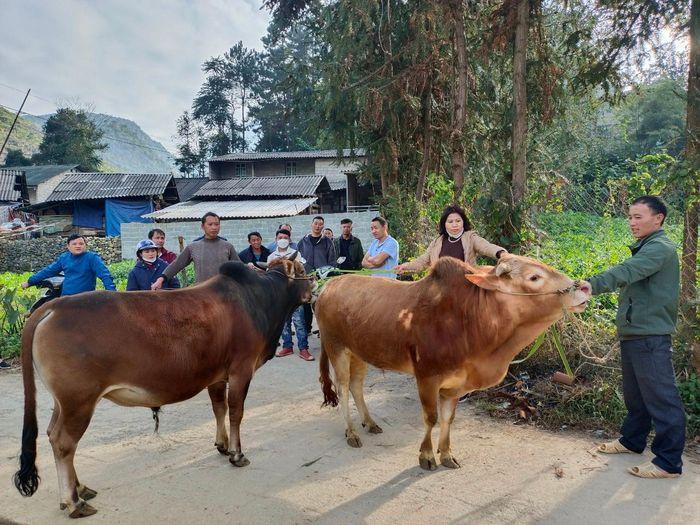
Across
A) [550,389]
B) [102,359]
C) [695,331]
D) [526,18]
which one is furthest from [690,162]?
[102,359]

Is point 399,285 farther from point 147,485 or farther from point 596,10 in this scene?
point 596,10

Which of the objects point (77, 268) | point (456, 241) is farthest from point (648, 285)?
point (77, 268)

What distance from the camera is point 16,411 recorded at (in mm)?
5414

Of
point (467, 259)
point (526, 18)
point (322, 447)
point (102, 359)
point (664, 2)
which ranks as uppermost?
point (526, 18)

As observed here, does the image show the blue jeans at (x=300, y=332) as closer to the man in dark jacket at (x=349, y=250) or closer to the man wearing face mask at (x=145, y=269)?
the man in dark jacket at (x=349, y=250)

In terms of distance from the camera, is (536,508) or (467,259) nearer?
(536,508)

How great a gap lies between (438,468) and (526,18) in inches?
237

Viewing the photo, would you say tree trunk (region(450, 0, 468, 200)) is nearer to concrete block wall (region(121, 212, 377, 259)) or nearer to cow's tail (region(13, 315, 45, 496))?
cow's tail (region(13, 315, 45, 496))

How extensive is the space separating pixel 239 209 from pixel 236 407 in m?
20.5

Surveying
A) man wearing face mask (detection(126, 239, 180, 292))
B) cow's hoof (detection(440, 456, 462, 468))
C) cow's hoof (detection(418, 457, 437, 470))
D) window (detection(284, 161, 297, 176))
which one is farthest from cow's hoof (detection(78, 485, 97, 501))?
window (detection(284, 161, 297, 176))

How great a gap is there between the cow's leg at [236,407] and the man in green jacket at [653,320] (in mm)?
2736

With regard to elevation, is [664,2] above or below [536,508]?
above

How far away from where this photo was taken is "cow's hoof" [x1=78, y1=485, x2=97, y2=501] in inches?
136

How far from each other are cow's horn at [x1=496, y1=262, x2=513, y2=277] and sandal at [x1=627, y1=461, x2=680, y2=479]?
1.72 metres
